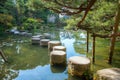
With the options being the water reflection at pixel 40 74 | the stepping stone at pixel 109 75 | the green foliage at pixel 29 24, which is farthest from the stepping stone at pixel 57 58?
the green foliage at pixel 29 24

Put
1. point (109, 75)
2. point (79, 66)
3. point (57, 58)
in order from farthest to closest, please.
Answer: point (57, 58) → point (79, 66) → point (109, 75)

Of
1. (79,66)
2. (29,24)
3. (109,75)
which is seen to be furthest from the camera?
(29,24)

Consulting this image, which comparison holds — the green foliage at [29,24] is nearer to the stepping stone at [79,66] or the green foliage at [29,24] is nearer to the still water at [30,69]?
the still water at [30,69]

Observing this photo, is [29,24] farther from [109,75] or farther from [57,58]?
[109,75]

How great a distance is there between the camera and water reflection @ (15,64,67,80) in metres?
7.14

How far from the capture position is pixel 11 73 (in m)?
Result: 7.68

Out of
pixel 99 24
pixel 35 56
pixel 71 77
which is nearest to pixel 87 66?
pixel 71 77

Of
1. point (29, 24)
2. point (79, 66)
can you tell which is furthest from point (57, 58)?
point (29, 24)

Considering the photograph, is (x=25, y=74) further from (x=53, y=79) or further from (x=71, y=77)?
(x=71, y=77)

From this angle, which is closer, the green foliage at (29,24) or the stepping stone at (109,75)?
the stepping stone at (109,75)

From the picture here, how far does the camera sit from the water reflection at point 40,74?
23.4 ft

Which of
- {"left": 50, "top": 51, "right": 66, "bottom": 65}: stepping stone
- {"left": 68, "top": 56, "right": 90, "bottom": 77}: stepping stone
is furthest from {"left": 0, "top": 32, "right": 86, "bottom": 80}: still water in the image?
{"left": 68, "top": 56, "right": 90, "bottom": 77}: stepping stone

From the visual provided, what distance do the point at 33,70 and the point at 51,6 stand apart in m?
3.06

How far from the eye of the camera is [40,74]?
300 inches
